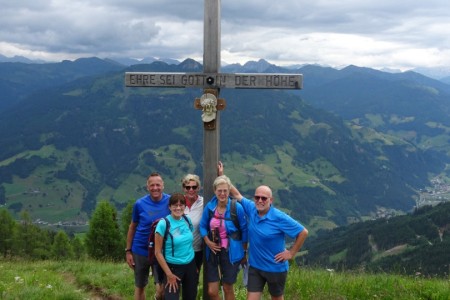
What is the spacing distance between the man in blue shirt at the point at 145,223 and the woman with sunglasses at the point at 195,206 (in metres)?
0.40

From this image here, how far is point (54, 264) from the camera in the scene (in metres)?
13.2

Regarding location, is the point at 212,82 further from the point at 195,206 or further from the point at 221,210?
the point at 221,210

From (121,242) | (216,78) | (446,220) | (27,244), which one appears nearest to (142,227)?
(216,78)

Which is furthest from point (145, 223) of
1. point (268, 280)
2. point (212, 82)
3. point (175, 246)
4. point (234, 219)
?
point (212, 82)

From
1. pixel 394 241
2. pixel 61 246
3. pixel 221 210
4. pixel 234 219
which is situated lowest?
pixel 394 241

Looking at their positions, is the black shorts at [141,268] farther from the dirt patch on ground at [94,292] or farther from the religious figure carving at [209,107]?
the religious figure carving at [209,107]

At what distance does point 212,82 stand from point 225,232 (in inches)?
104

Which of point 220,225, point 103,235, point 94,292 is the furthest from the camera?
point 103,235

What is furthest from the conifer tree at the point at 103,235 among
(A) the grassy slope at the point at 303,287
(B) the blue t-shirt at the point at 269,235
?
(B) the blue t-shirt at the point at 269,235

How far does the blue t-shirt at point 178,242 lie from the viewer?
7090 millimetres

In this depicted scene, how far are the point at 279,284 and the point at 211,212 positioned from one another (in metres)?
1.56

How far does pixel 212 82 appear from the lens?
8.05m

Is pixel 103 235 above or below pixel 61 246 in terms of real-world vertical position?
above

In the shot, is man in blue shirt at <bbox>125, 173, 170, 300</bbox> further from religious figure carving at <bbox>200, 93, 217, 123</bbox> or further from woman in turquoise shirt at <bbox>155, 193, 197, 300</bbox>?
religious figure carving at <bbox>200, 93, 217, 123</bbox>
